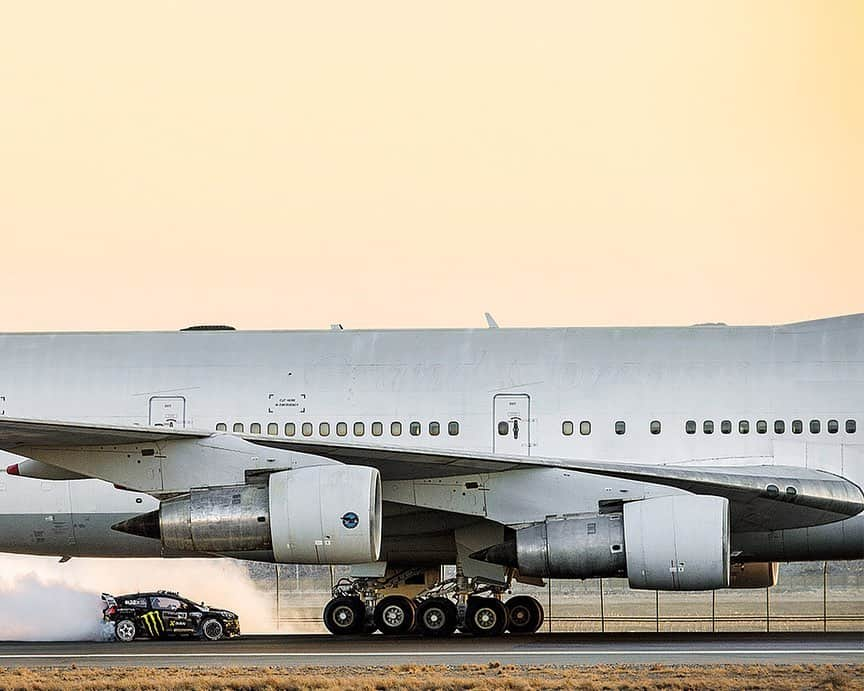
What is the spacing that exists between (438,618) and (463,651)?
10.9 feet

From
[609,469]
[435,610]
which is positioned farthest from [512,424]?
[435,610]

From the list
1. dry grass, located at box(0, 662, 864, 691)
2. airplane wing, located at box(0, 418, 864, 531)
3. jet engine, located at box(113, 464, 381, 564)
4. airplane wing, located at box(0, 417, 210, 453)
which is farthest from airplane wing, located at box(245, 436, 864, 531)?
dry grass, located at box(0, 662, 864, 691)

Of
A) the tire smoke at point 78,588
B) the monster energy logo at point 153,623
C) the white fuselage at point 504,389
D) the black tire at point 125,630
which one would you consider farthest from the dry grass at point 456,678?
the tire smoke at point 78,588

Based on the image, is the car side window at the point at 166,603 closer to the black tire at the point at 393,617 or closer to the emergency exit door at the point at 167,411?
the emergency exit door at the point at 167,411

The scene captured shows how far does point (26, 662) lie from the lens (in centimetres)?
2419

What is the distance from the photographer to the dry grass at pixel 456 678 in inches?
753

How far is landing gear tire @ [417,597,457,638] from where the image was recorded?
89.6 feet

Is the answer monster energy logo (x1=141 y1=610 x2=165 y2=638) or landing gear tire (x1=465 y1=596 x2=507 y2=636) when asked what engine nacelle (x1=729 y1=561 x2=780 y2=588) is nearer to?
landing gear tire (x1=465 y1=596 x2=507 y2=636)

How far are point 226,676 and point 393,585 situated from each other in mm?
8669

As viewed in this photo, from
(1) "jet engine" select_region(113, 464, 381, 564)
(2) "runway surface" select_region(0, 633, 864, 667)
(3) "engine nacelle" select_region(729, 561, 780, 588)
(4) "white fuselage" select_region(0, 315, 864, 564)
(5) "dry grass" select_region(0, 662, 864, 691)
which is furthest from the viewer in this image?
(3) "engine nacelle" select_region(729, 561, 780, 588)

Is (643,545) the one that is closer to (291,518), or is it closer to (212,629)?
(291,518)

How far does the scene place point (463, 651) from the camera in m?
24.0

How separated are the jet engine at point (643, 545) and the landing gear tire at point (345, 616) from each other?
4506 mm

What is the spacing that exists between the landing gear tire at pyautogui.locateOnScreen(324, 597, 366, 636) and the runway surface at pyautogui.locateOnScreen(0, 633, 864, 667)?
0.72 m
